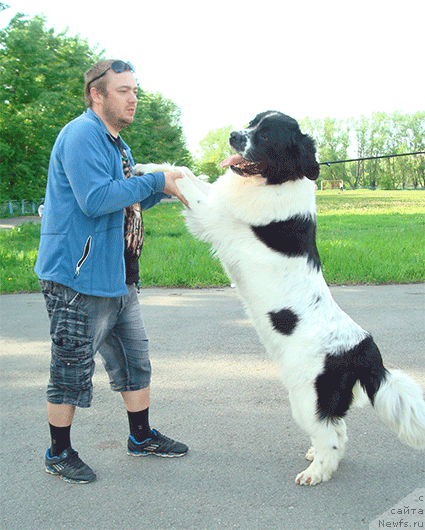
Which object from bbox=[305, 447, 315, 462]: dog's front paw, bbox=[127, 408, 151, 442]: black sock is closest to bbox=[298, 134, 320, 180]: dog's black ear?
bbox=[305, 447, 315, 462]: dog's front paw

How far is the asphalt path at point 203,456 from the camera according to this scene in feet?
8.39

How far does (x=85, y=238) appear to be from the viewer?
2752 mm

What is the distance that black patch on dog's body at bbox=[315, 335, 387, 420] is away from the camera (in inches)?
109

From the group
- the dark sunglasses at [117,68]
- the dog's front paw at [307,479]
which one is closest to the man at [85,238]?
the dark sunglasses at [117,68]

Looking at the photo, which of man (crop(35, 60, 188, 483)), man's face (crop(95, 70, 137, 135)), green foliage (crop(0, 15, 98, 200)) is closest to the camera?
man (crop(35, 60, 188, 483))

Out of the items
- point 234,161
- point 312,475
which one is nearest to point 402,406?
point 312,475

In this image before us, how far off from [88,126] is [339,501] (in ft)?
8.24

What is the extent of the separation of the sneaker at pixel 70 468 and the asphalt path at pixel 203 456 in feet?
0.14

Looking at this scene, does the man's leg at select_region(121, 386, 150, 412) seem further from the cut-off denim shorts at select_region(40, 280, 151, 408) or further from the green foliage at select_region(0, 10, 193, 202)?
the green foliage at select_region(0, 10, 193, 202)

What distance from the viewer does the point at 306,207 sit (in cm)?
304

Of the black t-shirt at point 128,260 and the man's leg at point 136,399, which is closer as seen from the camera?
the black t-shirt at point 128,260

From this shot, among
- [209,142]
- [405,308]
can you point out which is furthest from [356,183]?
[405,308]

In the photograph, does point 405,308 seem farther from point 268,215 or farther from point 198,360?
point 268,215

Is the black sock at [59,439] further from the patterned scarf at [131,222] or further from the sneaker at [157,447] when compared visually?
the patterned scarf at [131,222]
